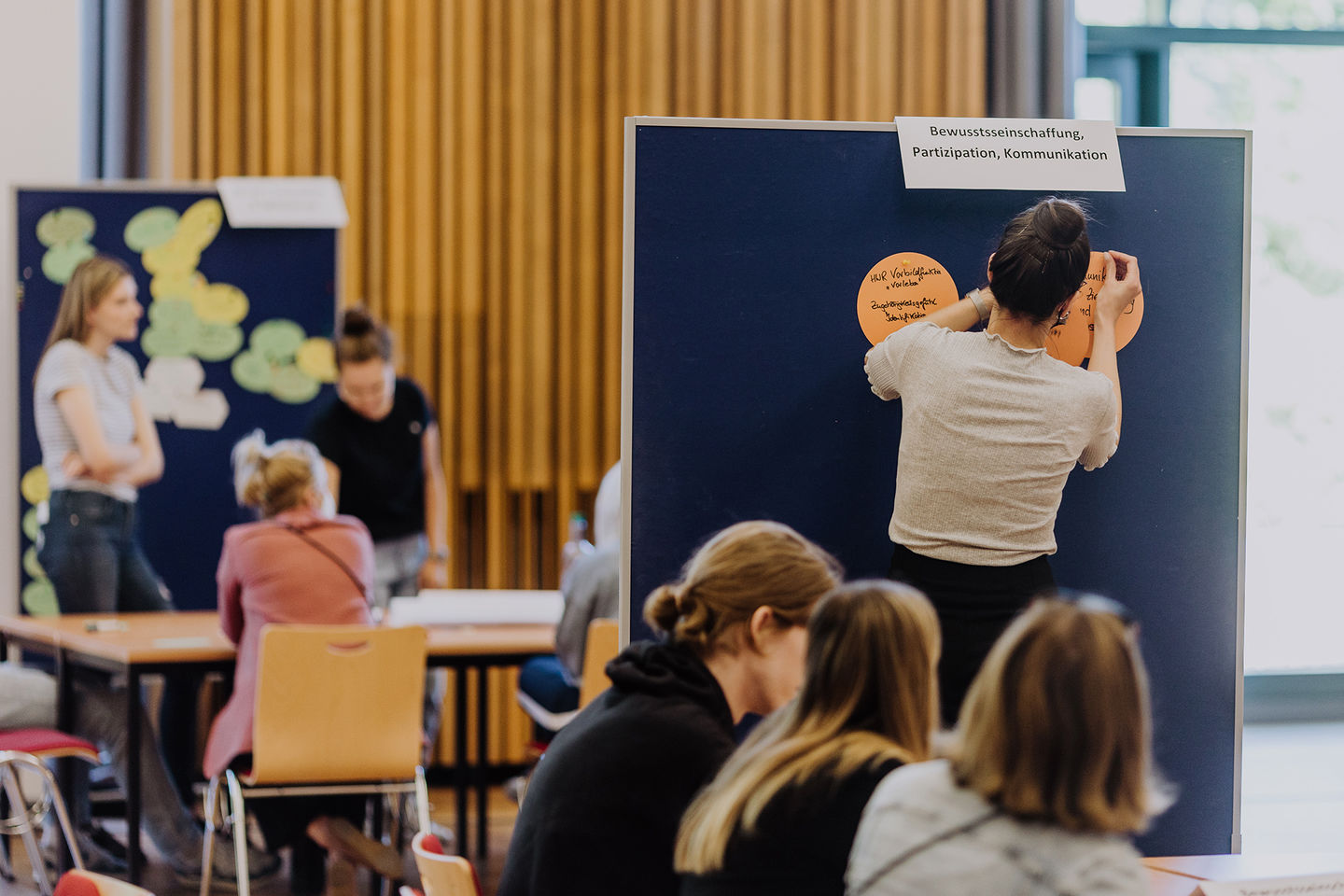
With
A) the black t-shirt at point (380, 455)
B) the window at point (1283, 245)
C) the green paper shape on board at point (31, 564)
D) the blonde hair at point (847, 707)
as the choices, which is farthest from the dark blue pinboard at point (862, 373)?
the window at point (1283, 245)

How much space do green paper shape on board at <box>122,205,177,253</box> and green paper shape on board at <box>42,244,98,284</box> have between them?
6.4 inches

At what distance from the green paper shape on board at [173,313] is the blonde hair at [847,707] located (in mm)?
3788

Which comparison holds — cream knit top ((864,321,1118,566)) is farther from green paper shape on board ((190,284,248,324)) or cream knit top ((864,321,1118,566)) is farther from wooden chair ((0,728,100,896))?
green paper shape on board ((190,284,248,324))

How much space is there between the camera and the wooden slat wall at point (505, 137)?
5.29 m

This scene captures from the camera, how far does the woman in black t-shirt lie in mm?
4734

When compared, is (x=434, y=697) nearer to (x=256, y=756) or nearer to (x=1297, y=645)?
(x=256, y=756)

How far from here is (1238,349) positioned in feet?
8.65

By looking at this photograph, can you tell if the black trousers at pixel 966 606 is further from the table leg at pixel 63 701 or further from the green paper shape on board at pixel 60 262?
the green paper shape on board at pixel 60 262

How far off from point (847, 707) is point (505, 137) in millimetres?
4234

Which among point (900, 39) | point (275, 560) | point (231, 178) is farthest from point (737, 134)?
point (900, 39)

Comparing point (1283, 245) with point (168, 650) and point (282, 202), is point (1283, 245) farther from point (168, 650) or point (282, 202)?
point (168, 650)

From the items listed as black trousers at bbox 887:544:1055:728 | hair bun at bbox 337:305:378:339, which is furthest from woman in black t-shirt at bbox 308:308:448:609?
black trousers at bbox 887:544:1055:728

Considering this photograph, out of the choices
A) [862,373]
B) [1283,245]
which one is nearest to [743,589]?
[862,373]

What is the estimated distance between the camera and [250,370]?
16.2 feet
